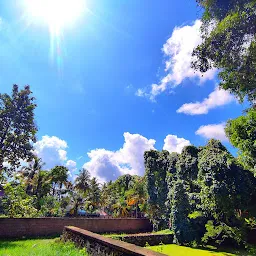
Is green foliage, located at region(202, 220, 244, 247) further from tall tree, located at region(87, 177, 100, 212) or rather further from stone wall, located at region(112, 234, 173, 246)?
tall tree, located at region(87, 177, 100, 212)

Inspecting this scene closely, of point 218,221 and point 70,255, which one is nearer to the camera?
point 70,255

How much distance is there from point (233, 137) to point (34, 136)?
14.6 metres

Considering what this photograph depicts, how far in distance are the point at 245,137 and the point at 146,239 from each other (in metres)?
9.18

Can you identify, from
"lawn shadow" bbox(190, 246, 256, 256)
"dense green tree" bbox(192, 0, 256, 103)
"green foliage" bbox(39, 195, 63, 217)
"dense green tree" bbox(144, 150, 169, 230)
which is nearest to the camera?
"dense green tree" bbox(192, 0, 256, 103)

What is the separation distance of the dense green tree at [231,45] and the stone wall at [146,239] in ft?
34.1

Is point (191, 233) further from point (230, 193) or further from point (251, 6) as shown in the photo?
point (251, 6)


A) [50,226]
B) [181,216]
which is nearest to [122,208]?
[181,216]

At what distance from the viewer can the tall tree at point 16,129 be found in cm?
1669

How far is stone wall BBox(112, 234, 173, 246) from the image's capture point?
13.5m

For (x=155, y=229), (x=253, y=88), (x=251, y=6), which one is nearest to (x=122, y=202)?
(x=155, y=229)

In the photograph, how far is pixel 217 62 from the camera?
27.3 feet

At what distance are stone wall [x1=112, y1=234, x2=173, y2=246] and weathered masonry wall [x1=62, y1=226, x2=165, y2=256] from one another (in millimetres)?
6672

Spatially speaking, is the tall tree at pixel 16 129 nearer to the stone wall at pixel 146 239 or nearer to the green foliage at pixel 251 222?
the stone wall at pixel 146 239

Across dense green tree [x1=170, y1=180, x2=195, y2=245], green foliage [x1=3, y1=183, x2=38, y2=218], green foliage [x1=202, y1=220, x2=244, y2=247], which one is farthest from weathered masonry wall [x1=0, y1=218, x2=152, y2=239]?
green foliage [x1=202, y1=220, x2=244, y2=247]
